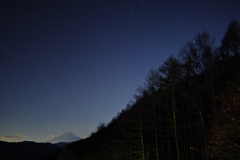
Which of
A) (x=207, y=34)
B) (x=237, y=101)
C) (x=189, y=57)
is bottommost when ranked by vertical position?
(x=237, y=101)

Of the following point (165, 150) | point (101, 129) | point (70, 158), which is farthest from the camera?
point (101, 129)

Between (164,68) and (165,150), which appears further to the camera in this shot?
(165,150)

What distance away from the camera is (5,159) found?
577ft

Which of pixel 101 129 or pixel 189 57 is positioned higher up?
pixel 189 57

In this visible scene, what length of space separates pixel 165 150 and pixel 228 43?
1699 cm

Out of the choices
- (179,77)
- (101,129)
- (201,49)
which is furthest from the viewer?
(101,129)

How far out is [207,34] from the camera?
1533 cm

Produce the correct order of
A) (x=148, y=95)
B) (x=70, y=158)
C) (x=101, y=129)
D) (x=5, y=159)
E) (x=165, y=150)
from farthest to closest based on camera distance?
1. (x=5, y=159)
2. (x=101, y=129)
3. (x=70, y=158)
4. (x=165, y=150)
5. (x=148, y=95)

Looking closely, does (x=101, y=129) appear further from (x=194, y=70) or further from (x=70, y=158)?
(x=194, y=70)

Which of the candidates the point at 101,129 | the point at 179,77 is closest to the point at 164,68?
the point at 179,77

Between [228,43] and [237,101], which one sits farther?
[228,43]

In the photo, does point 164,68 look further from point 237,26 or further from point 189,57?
point 237,26

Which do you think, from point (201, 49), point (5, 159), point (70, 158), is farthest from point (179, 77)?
point (5, 159)

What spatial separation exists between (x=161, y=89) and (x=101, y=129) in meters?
43.4
